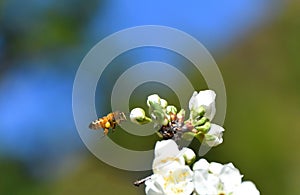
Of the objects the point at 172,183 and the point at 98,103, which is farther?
the point at 98,103

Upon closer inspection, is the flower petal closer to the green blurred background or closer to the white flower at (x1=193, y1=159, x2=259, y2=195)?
the white flower at (x1=193, y1=159, x2=259, y2=195)

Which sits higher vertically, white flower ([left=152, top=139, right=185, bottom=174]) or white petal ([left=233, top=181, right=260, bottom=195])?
white flower ([left=152, top=139, right=185, bottom=174])

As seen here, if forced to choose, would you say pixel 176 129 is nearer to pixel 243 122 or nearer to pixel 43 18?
pixel 43 18

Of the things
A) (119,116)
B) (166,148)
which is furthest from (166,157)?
(119,116)

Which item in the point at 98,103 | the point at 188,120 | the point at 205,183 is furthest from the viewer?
the point at 98,103

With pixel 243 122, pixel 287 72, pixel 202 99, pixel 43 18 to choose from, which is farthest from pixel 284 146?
pixel 202 99

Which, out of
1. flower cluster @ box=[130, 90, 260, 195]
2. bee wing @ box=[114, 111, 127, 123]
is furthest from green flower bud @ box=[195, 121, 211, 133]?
bee wing @ box=[114, 111, 127, 123]

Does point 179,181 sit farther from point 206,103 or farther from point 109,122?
point 109,122
